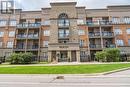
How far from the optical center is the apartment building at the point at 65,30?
46219 millimetres

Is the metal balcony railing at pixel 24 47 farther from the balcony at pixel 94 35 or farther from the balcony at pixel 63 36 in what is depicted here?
the balcony at pixel 94 35

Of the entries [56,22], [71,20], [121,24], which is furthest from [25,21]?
[121,24]

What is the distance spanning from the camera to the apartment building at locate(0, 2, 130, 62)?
4622 cm

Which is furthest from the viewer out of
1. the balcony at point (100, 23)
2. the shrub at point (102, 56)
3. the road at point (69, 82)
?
the balcony at point (100, 23)

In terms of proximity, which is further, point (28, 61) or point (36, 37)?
point (36, 37)

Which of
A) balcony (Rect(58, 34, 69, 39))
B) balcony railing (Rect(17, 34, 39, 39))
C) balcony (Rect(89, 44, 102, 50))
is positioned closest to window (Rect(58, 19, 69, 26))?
balcony (Rect(58, 34, 69, 39))

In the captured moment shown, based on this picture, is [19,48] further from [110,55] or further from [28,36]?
[110,55]

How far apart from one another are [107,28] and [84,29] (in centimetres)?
643

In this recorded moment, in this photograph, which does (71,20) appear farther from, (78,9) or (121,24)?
(121,24)

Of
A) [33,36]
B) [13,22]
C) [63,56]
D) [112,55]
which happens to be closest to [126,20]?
[112,55]

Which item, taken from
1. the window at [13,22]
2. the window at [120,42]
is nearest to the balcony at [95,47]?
the window at [120,42]

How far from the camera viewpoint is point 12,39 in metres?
50.6

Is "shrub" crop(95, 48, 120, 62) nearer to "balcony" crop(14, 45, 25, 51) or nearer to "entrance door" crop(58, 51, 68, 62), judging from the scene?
"entrance door" crop(58, 51, 68, 62)

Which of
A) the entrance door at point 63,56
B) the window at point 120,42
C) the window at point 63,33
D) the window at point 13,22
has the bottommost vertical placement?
the entrance door at point 63,56
